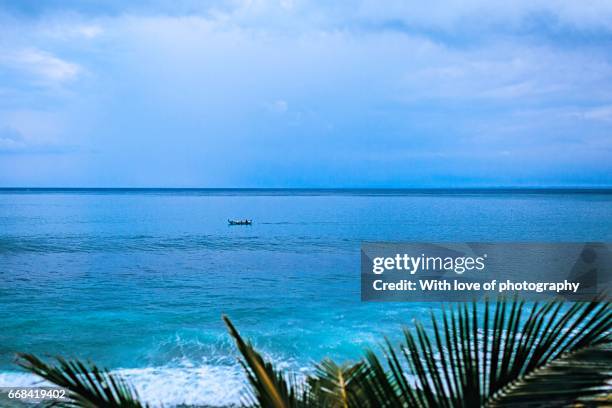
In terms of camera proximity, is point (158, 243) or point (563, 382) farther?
point (158, 243)

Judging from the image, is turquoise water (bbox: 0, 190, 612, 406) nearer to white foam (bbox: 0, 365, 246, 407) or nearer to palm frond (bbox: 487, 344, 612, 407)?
white foam (bbox: 0, 365, 246, 407)

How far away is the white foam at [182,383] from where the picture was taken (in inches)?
400

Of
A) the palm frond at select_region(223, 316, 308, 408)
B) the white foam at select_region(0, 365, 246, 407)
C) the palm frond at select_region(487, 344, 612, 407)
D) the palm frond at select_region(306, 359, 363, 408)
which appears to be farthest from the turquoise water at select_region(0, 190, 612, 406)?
the palm frond at select_region(487, 344, 612, 407)

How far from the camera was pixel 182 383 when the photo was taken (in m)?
11.0

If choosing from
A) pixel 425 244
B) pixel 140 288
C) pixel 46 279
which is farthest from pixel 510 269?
pixel 46 279

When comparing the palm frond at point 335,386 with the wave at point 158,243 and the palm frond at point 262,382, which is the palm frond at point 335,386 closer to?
the palm frond at point 262,382

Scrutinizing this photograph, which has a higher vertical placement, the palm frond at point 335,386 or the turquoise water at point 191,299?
the turquoise water at point 191,299

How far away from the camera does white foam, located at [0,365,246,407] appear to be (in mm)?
10164

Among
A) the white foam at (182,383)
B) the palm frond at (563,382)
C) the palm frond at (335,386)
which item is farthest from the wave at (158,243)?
the palm frond at (563,382)

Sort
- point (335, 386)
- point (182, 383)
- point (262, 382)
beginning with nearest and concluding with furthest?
point (262, 382) < point (335, 386) < point (182, 383)

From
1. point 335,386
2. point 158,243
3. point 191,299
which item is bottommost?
point 335,386

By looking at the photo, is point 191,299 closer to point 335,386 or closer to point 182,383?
point 182,383

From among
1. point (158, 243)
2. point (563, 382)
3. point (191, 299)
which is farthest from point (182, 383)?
point (158, 243)

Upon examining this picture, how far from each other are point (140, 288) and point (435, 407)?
2246cm
